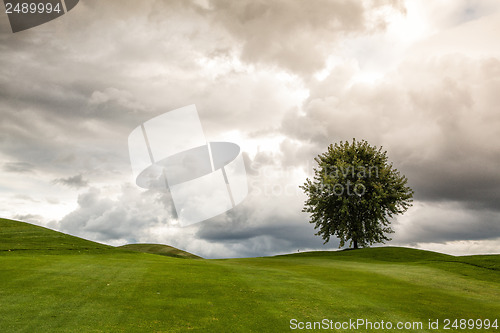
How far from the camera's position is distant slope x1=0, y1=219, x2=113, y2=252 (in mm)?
38556

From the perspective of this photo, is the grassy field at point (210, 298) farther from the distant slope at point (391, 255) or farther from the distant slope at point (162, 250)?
the distant slope at point (162, 250)

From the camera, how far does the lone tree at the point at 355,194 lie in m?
57.5

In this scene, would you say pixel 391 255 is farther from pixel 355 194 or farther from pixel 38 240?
pixel 38 240

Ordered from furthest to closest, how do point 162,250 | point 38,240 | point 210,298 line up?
point 162,250 → point 38,240 → point 210,298

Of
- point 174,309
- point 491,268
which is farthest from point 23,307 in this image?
point 491,268


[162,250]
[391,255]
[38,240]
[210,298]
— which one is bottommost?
[162,250]

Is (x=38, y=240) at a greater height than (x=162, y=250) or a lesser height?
greater

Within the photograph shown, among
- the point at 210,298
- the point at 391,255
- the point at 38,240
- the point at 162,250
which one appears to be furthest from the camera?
the point at 162,250

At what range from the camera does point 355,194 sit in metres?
57.7

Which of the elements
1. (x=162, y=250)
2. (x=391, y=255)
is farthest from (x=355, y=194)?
(x=162, y=250)

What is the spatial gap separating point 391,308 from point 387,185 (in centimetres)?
4560

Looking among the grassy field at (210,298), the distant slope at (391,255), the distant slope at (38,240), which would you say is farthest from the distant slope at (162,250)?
the grassy field at (210,298)

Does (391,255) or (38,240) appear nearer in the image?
(38,240)

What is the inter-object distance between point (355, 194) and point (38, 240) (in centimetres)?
4364
